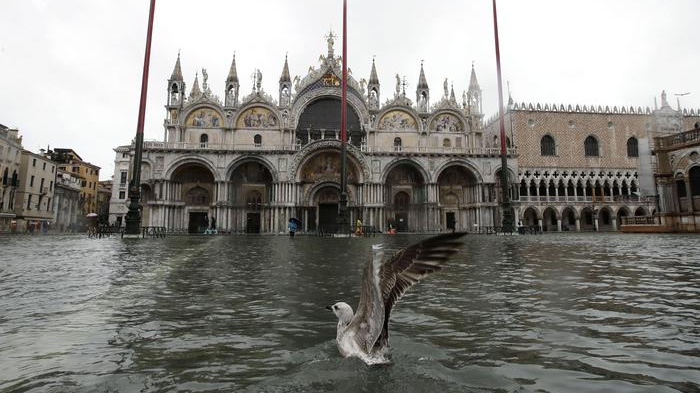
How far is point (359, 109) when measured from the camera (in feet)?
125

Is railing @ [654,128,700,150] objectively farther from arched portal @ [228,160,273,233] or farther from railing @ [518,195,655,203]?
arched portal @ [228,160,273,233]

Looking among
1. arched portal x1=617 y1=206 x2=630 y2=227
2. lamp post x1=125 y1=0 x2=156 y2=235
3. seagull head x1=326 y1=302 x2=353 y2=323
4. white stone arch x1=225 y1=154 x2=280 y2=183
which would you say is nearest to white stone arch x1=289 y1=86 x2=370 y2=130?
white stone arch x1=225 y1=154 x2=280 y2=183

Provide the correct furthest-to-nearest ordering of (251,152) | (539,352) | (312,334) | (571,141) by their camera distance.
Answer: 1. (571,141)
2. (251,152)
3. (312,334)
4. (539,352)

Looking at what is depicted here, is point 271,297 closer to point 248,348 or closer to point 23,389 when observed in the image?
point 248,348

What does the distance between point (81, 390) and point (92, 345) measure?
956 millimetres

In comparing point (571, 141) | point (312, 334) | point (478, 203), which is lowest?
point (312, 334)

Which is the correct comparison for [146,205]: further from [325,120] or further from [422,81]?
[422,81]

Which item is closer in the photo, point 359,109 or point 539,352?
point 539,352

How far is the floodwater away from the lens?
2.28 m

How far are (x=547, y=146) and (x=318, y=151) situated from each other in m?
26.4

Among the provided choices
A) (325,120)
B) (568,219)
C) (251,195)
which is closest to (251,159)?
(251,195)

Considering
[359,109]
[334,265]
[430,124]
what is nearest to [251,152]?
[359,109]

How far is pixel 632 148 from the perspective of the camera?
147ft

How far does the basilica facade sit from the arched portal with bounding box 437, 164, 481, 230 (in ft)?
0.33
